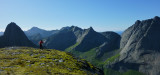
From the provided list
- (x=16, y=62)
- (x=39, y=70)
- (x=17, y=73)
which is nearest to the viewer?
(x=17, y=73)

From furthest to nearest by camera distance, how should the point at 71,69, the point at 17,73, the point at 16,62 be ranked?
the point at 16,62 < the point at 71,69 < the point at 17,73

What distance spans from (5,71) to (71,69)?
8359 millimetres

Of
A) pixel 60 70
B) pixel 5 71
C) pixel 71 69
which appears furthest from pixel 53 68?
pixel 5 71

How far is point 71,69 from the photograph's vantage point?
21734 millimetres

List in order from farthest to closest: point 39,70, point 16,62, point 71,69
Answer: point 16,62, point 71,69, point 39,70

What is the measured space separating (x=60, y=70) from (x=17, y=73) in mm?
5230

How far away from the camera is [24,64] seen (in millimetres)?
22922

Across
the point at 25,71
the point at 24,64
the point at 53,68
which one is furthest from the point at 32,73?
the point at 24,64

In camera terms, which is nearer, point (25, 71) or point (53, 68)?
point (25, 71)

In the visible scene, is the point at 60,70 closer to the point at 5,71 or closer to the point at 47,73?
the point at 47,73

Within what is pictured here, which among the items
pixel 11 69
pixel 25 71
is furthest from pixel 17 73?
pixel 11 69

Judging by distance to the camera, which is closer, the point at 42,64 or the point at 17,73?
the point at 17,73

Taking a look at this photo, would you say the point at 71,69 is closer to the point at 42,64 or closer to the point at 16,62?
the point at 42,64

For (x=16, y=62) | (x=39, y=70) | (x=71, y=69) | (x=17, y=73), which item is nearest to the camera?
(x=17, y=73)
